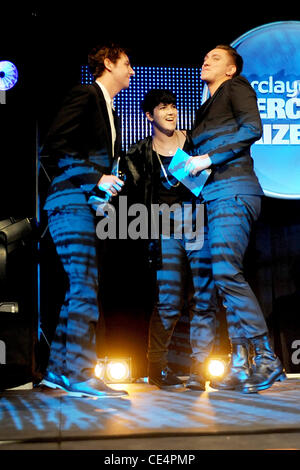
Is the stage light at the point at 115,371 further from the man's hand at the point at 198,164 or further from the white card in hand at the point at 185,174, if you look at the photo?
the man's hand at the point at 198,164

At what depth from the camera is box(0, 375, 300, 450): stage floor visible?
1442 millimetres

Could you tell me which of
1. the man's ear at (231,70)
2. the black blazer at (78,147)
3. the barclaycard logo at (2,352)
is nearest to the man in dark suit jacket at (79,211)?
the black blazer at (78,147)

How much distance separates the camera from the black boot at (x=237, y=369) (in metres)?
2.58

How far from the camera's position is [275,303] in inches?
136

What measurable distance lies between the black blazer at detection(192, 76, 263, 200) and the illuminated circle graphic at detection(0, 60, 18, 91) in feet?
3.87

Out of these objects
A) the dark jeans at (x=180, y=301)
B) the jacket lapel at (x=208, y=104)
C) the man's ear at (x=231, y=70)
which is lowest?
the dark jeans at (x=180, y=301)

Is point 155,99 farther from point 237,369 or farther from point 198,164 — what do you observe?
point 237,369

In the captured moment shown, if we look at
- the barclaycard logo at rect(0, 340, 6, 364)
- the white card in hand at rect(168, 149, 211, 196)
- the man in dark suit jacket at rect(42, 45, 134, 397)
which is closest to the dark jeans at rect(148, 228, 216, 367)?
the white card in hand at rect(168, 149, 211, 196)

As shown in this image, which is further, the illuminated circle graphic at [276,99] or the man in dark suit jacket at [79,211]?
the illuminated circle graphic at [276,99]

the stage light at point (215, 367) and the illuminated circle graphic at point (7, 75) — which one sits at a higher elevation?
the illuminated circle graphic at point (7, 75)

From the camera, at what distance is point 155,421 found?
1.74 m

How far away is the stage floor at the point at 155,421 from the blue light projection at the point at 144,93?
1743 millimetres

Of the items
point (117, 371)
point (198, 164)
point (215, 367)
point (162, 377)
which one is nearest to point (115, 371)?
point (117, 371)
